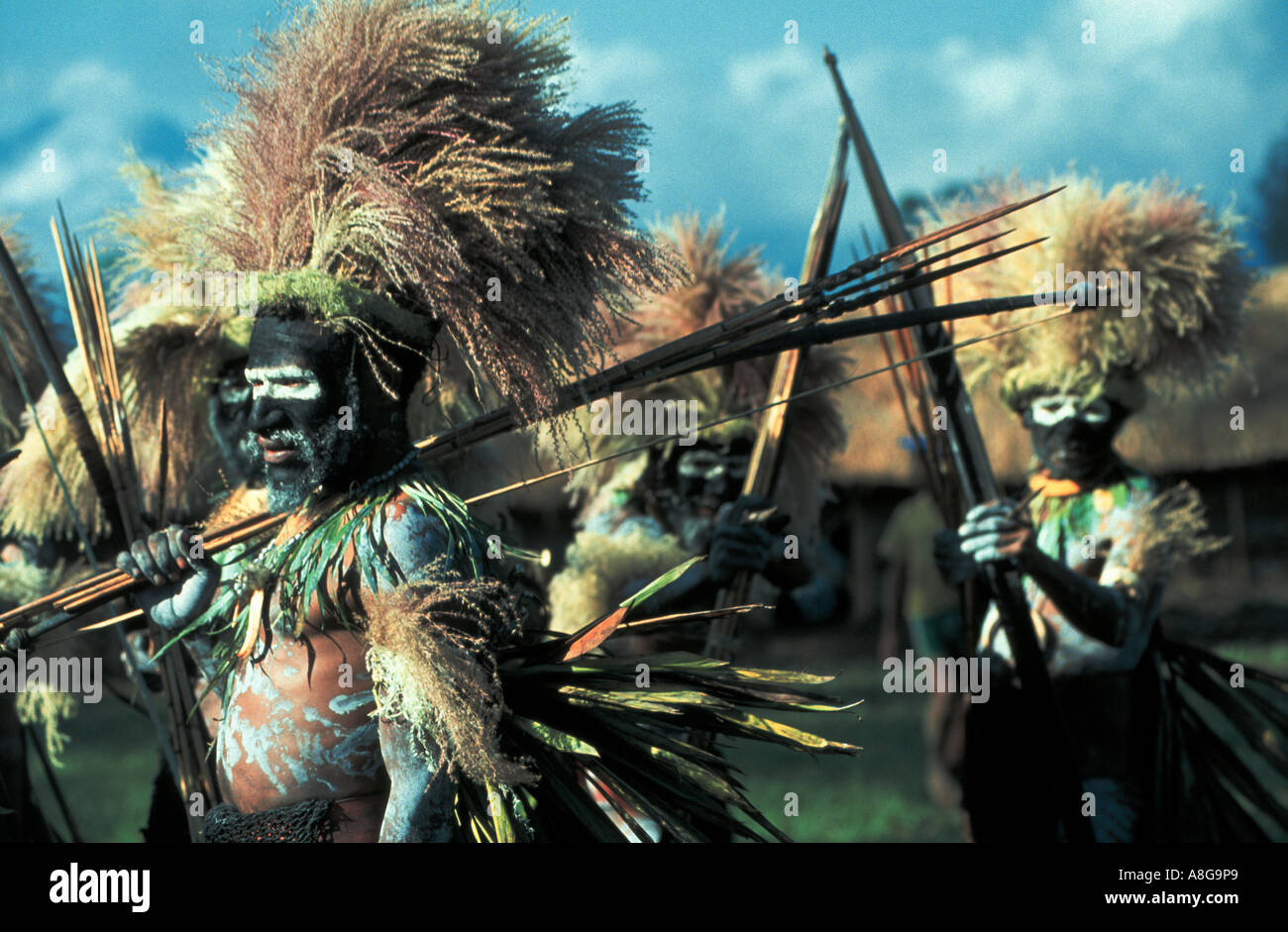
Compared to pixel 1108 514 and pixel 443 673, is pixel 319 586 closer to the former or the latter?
pixel 443 673

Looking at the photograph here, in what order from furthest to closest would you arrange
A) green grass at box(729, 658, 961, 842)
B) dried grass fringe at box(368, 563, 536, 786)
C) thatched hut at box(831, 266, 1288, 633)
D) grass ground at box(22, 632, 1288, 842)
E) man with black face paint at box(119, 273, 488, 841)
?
thatched hut at box(831, 266, 1288, 633) < grass ground at box(22, 632, 1288, 842) < green grass at box(729, 658, 961, 842) < man with black face paint at box(119, 273, 488, 841) < dried grass fringe at box(368, 563, 536, 786)

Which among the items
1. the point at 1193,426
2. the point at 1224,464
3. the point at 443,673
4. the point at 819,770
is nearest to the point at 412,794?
the point at 443,673

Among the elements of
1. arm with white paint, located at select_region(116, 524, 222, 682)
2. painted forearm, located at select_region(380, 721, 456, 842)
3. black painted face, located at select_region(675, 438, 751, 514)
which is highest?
black painted face, located at select_region(675, 438, 751, 514)

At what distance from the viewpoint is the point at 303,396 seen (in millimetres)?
2121

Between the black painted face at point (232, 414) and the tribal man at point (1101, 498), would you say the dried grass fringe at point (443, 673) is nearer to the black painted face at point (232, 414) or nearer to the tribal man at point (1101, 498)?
the black painted face at point (232, 414)

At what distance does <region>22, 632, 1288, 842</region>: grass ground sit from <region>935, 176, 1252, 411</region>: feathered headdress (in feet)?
8.36

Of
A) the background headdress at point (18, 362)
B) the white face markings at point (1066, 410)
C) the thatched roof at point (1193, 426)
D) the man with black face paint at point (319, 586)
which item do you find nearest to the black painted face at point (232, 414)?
the background headdress at point (18, 362)

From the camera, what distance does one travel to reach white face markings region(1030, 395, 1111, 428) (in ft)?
13.5

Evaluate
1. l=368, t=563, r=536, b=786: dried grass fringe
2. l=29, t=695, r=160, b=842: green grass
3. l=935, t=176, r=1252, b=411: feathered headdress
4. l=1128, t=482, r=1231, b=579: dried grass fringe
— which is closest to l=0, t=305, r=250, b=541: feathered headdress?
l=368, t=563, r=536, b=786: dried grass fringe

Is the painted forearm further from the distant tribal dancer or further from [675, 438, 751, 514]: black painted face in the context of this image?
[675, 438, 751, 514]: black painted face

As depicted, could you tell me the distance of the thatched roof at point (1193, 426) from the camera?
1091cm

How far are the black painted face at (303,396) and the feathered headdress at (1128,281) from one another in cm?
253
